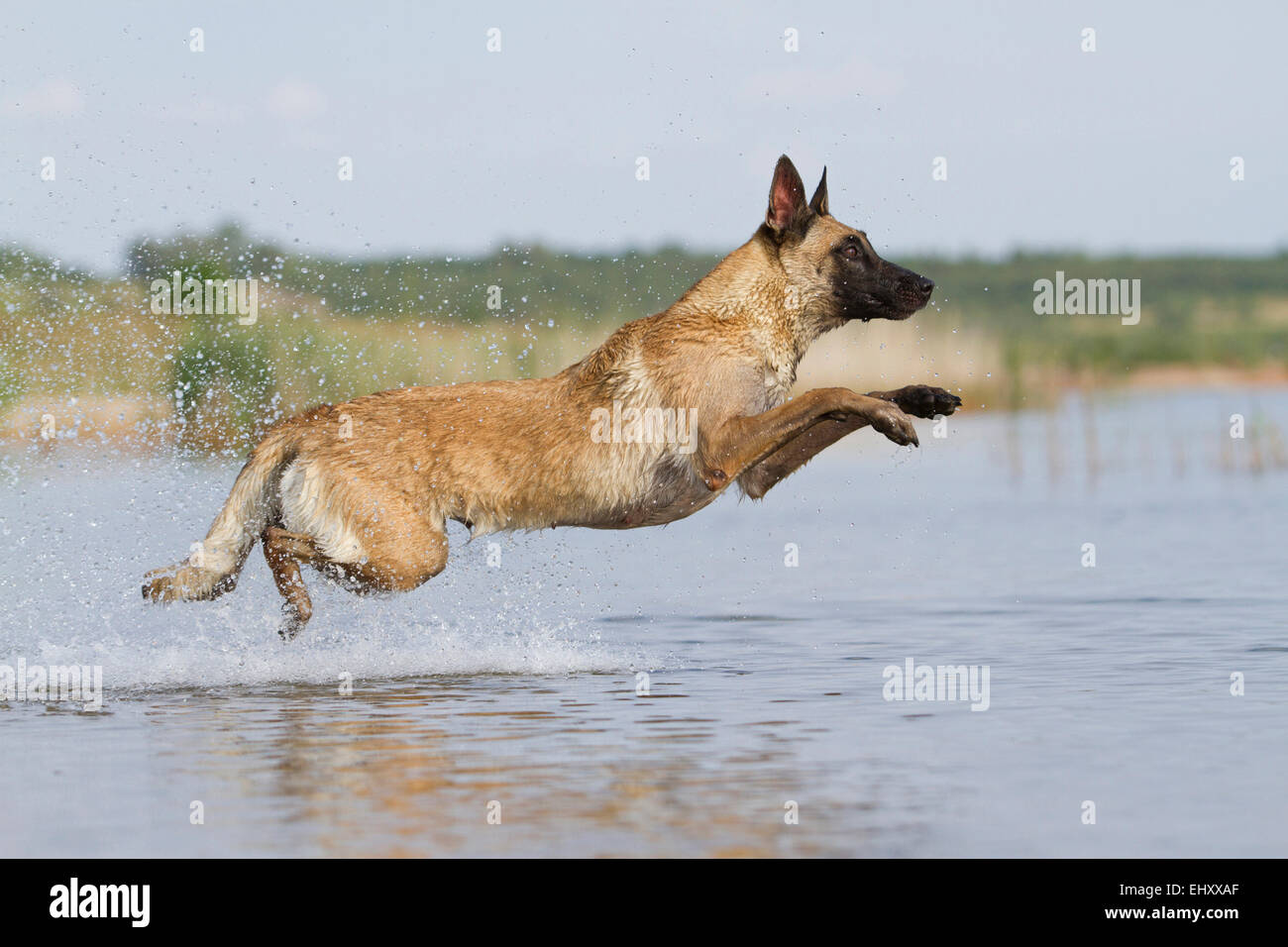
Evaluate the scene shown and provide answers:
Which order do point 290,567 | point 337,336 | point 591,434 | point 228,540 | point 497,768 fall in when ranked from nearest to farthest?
point 497,768, point 591,434, point 290,567, point 228,540, point 337,336

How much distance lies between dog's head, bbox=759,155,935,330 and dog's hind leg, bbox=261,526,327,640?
284 cm

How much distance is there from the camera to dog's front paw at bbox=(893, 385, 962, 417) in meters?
8.75

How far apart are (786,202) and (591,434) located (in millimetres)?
1667

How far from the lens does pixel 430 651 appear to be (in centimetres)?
1017

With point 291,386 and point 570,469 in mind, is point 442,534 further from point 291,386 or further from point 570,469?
point 291,386

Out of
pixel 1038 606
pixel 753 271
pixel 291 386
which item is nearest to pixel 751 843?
pixel 753 271

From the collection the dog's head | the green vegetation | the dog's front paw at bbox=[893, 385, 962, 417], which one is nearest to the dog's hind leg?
the green vegetation

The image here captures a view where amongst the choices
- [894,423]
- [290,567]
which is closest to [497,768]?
[290,567]

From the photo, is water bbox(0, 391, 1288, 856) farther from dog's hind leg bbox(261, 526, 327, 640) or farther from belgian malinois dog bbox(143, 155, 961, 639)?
belgian malinois dog bbox(143, 155, 961, 639)

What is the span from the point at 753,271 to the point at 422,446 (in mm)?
1996

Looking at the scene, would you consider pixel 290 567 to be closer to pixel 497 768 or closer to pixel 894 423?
pixel 497 768

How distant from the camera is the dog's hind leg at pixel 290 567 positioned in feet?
29.6

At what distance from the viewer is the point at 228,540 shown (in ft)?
30.6

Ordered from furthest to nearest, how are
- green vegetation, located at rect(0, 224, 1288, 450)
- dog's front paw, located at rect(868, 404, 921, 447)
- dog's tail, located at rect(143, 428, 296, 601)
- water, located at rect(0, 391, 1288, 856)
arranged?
1. green vegetation, located at rect(0, 224, 1288, 450)
2. dog's tail, located at rect(143, 428, 296, 601)
3. dog's front paw, located at rect(868, 404, 921, 447)
4. water, located at rect(0, 391, 1288, 856)
